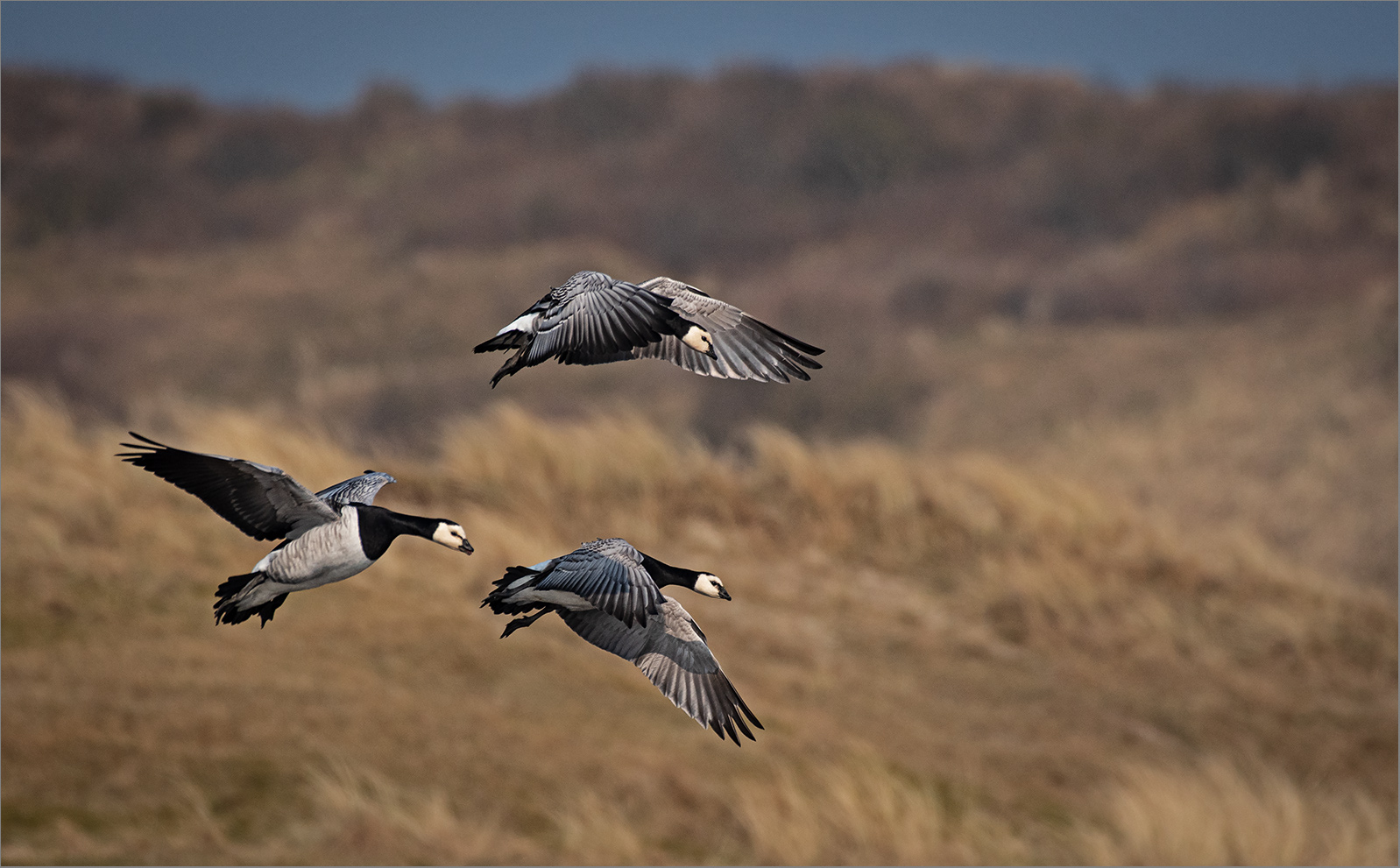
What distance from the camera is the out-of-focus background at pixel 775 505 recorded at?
14.0 meters

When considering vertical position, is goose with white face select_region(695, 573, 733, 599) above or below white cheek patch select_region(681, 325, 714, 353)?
below

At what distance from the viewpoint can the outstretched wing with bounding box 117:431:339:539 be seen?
336 cm

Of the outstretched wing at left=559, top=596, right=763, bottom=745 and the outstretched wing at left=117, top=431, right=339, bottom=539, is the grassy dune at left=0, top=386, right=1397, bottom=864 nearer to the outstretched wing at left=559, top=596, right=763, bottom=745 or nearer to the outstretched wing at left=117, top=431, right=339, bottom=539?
the outstretched wing at left=559, top=596, right=763, bottom=745

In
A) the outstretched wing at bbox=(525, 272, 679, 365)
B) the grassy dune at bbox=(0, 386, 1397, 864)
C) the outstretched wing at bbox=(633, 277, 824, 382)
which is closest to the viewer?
the outstretched wing at bbox=(525, 272, 679, 365)

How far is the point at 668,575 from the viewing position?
13.7 feet

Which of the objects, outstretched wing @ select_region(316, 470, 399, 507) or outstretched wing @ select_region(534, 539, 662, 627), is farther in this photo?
outstretched wing @ select_region(316, 470, 399, 507)

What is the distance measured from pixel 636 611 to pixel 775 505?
1646cm

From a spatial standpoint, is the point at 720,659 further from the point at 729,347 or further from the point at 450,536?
the point at 450,536

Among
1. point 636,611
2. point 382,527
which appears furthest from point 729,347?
point 382,527

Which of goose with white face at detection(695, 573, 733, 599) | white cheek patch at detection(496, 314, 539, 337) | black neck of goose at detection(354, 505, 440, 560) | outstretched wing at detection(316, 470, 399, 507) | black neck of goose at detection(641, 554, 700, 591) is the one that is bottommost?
black neck of goose at detection(354, 505, 440, 560)

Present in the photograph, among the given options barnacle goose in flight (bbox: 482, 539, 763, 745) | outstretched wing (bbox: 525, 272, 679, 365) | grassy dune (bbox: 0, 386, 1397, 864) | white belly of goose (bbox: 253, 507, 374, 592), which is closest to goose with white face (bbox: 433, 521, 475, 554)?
barnacle goose in flight (bbox: 482, 539, 763, 745)

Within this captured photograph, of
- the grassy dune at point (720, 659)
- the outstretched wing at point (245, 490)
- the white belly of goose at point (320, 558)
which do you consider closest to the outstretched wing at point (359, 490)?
the outstretched wing at point (245, 490)

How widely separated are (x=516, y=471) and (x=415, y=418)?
11078mm

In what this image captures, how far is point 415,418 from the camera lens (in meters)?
29.2
